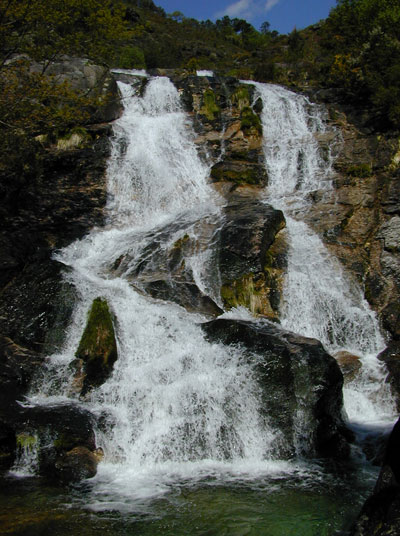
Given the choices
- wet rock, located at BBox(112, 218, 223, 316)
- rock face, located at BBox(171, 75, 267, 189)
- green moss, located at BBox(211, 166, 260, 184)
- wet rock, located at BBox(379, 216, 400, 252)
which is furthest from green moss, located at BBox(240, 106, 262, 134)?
wet rock, located at BBox(379, 216, 400, 252)

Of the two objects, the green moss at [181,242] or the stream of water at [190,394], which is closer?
the stream of water at [190,394]

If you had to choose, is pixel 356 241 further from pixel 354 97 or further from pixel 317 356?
pixel 354 97

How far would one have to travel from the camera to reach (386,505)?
4.69 metres

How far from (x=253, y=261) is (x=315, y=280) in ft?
7.60

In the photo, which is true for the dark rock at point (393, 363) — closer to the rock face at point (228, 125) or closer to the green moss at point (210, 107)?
the rock face at point (228, 125)

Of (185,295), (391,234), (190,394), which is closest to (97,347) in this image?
(190,394)

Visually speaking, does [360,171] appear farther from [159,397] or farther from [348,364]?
[159,397]

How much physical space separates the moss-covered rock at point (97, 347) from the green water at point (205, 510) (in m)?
2.97

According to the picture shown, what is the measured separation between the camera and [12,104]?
14102mm

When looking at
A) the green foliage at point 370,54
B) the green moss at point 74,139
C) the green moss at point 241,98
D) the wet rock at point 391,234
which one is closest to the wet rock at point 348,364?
the wet rock at point 391,234

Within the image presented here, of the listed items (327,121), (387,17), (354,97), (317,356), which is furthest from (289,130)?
(317,356)

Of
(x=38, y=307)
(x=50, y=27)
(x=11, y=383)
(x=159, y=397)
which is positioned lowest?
(x=159, y=397)

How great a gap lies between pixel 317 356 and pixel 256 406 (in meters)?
1.79

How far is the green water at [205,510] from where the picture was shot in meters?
6.27
